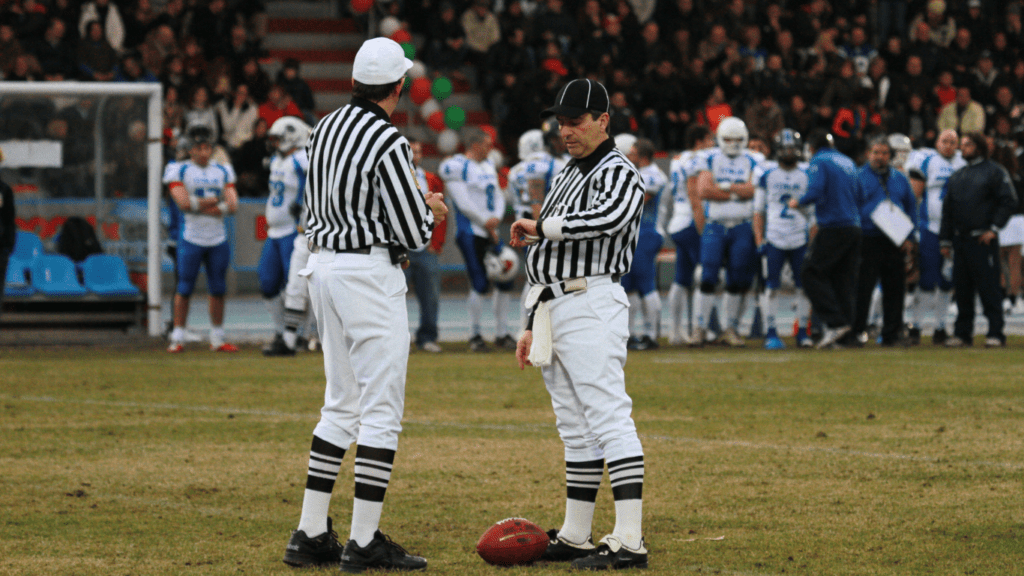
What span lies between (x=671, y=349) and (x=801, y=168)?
96.1 inches

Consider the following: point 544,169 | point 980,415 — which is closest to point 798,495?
point 980,415

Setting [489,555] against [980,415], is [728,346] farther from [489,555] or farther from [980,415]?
[489,555]

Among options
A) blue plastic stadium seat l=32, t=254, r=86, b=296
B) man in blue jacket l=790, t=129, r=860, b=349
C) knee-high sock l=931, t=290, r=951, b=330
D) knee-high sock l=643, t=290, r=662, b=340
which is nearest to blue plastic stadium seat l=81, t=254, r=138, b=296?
blue plastic stadium seat l=32, t=254, r=86, b=296

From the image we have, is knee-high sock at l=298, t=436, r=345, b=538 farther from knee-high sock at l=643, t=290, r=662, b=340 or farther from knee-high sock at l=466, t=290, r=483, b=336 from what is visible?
knee-high sock at l=643, t=290, r=662, b=340

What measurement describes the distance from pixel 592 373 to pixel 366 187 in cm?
118

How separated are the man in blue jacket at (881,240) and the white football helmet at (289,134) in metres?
6.07

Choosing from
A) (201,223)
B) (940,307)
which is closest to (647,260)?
(940,307)

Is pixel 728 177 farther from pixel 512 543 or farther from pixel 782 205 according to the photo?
pixel 512 543

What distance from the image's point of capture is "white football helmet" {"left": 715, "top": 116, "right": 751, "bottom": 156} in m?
15.0

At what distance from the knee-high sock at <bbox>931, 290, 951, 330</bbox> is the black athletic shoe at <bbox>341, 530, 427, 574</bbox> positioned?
37.6 ft

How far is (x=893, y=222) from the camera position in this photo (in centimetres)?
1504

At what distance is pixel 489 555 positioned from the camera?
5.64 metres

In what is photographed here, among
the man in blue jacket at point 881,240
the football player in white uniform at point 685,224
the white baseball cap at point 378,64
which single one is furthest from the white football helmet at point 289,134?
the white baseball cap at point 378,64

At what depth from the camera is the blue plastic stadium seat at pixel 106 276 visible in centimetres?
1580
